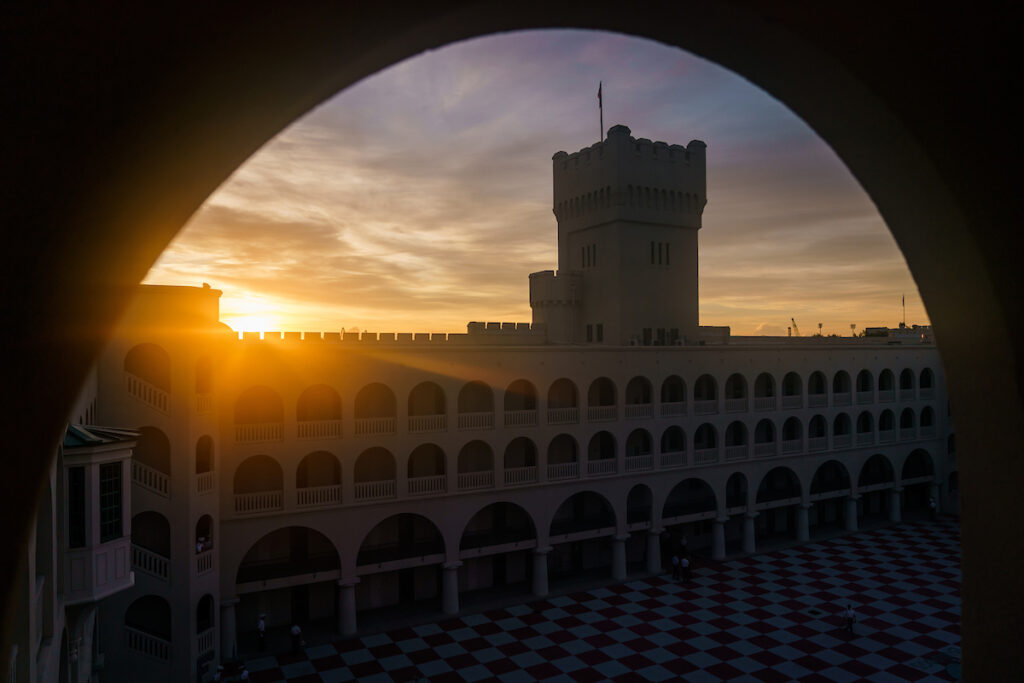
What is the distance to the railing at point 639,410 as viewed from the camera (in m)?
35.5

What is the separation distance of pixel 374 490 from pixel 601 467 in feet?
40.5

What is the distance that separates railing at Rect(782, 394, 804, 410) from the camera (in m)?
40.8

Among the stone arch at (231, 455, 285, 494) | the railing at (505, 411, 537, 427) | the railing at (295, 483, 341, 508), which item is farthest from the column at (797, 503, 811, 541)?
the stone arch at (231, 455, 285, 494)

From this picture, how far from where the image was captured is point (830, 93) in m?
2.99

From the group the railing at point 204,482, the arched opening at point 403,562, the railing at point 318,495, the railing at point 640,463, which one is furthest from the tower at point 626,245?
the railing at point 204,482

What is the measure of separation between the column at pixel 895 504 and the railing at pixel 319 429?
3812cm

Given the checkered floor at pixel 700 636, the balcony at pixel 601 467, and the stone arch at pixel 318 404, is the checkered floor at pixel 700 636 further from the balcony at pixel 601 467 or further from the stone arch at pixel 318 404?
the stone arch at pixel 318 404

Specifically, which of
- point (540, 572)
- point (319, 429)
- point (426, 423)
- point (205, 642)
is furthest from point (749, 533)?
point (205, 642)

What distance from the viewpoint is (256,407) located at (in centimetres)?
2873

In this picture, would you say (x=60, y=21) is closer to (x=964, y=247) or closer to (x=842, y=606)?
(x=964, y=247)

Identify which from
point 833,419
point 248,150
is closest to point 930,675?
point 833,419

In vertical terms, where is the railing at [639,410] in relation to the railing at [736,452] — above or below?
above

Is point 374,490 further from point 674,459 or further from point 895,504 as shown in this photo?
point 895,504

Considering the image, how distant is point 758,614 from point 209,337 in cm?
2692
